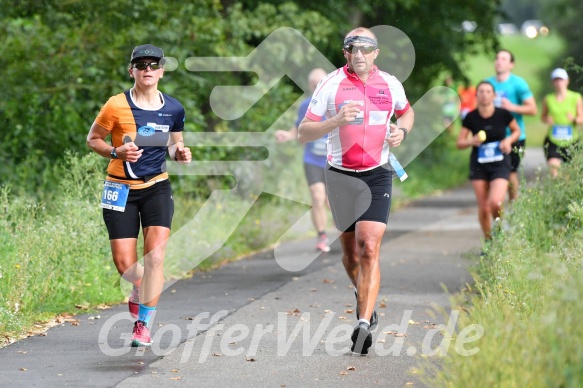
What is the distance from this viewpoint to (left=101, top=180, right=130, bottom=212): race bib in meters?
8.47

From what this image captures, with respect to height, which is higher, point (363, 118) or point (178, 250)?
point (363, 118)

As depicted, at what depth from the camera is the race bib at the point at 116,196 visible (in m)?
8.47

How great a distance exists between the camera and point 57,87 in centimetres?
1388

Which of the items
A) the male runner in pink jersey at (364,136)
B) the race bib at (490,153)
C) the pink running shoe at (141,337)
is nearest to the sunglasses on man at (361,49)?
the male runner in pink jersey at (364,136)

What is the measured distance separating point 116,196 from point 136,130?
1.56 feet

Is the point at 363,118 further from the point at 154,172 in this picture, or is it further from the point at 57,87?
the point at 57,87

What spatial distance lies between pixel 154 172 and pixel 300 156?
12916mm

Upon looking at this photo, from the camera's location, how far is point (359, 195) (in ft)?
29.0

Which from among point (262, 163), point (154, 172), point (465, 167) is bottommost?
point (465, 167)

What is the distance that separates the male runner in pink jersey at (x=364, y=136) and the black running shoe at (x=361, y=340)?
0.61 ft

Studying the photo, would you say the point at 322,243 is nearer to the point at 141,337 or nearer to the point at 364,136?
the point at 364,136

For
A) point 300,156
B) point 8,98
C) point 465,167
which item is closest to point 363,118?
point 8,98

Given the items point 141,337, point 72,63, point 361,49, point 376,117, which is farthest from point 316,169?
point 141,337

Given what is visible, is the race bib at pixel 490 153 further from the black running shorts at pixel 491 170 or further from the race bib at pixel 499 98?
the race bib at pixel 499 98
